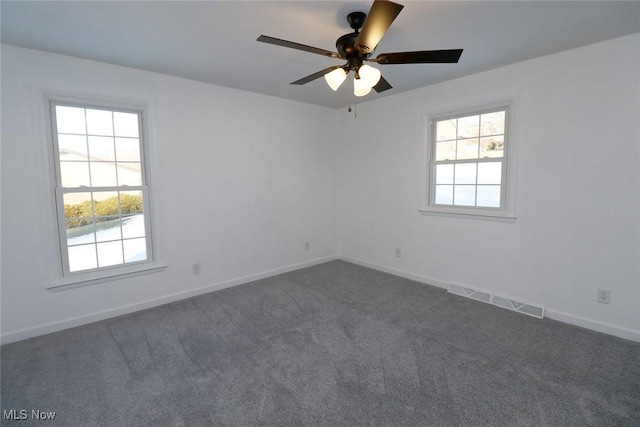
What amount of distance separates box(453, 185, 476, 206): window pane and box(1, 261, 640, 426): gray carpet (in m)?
1.18

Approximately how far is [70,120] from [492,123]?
428cm

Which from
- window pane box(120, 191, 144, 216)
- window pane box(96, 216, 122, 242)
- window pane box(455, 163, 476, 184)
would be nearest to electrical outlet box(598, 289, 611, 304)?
window pane box(455, 163, 476, 184)

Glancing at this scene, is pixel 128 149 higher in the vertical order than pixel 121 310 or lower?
higher

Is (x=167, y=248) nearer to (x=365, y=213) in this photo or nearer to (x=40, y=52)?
(x=40, y=52)

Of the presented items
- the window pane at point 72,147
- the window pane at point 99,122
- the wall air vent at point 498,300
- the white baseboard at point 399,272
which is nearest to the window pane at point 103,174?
the window pane at point 72,147

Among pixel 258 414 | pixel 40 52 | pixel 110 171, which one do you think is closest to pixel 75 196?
pixel 110 171

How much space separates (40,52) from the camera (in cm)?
257

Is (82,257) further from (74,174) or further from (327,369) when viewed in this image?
(327,369)

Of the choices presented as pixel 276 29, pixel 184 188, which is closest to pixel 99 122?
pixel 184 188

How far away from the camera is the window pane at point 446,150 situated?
361 cm

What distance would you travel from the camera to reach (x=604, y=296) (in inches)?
103

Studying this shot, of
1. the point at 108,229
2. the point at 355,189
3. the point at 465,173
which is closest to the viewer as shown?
the point at 108,229

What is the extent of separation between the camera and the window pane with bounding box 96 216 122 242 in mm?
2986

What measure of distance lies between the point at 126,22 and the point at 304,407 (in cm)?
289
